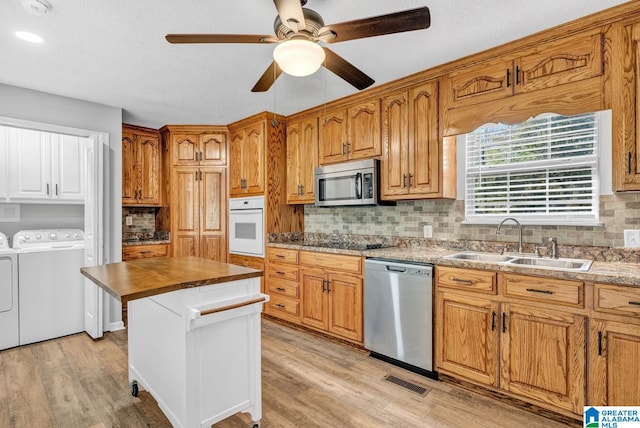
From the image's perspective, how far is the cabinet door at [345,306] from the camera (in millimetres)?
2898

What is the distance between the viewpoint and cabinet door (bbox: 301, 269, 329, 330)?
3170mm

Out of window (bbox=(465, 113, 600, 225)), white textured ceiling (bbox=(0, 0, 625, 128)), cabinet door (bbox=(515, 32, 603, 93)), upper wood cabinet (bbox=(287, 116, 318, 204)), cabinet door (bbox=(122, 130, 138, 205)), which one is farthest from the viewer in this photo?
cabinet door (bbox=(122, 130, 138, 205))

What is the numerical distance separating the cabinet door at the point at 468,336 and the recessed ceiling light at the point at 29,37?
3295 mm

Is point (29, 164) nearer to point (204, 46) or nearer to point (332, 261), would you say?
point (204, 46)

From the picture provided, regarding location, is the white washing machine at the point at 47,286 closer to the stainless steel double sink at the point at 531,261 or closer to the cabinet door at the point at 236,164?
the cabinet door at the point at 236,164

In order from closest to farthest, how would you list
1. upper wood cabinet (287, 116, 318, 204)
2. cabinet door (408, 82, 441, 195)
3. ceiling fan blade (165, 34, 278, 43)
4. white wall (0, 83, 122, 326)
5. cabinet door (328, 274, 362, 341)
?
ceiling fan blade (165, 34, 278, 43) < cabinet door (408, 82, 441, 195) < cabinet door (328, 274, 362, 341) < white wall (0, 83, 122, 326) < upper wood cabinet (287, 116, 318, 204)

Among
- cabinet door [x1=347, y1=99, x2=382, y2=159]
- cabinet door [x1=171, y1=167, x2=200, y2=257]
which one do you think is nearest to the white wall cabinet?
cabinet door [x1=171, y1=167, x2=200, y2=257]

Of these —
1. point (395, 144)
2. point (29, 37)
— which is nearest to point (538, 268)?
point (395, 144)

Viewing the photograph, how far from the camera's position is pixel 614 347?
173 centimetres

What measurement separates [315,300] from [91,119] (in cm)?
301

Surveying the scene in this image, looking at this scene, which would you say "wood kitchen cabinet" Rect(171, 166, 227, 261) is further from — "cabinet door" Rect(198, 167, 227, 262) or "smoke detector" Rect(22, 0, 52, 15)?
"smoke detector" Rect(22, 0, 52, 15)

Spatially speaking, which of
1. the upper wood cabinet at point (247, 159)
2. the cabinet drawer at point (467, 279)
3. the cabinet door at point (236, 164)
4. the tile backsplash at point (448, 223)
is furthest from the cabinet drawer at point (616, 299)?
the cabinet door at point (236, 164)

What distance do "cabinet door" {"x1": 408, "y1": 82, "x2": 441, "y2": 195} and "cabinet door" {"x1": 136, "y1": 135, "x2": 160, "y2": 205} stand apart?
3.54m

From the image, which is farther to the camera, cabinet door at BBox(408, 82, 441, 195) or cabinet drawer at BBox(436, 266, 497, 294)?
cabinet door at BBox(408, 82, 441, 195)
